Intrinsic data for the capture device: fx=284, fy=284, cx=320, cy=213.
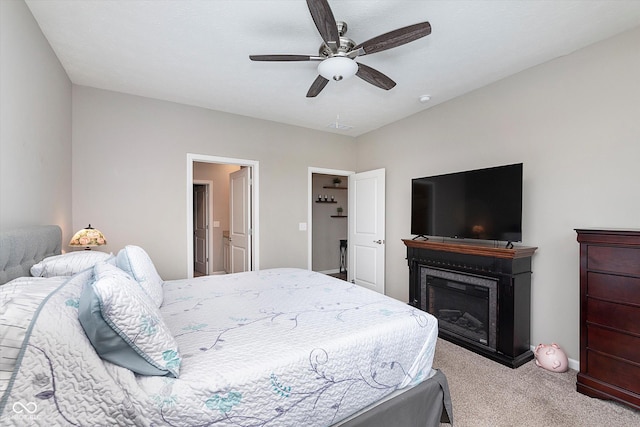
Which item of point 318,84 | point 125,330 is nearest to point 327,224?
point 318,84

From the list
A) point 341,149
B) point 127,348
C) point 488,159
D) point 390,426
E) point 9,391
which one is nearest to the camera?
point 9,391

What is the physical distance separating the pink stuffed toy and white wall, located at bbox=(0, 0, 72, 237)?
405cm

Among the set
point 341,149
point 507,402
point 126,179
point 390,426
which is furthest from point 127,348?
point 341,149

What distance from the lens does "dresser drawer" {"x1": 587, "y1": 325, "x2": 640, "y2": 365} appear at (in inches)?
74.0

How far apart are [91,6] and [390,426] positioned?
3.17m

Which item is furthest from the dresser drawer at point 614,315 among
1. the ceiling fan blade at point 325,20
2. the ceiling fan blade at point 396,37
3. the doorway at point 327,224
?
the doorway at point 327,224

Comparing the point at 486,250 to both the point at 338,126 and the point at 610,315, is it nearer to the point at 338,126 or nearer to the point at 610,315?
the point at 610,315

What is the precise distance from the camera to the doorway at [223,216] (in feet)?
12.1

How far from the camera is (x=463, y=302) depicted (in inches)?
119

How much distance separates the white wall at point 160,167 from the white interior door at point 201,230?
2.50 metres

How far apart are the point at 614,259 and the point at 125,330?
290 cm

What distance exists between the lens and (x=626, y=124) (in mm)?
2189

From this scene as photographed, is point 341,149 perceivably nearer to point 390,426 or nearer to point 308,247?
point 308,247

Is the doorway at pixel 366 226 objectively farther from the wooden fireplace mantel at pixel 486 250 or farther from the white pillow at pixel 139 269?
the white pillow at pixel 139 269
